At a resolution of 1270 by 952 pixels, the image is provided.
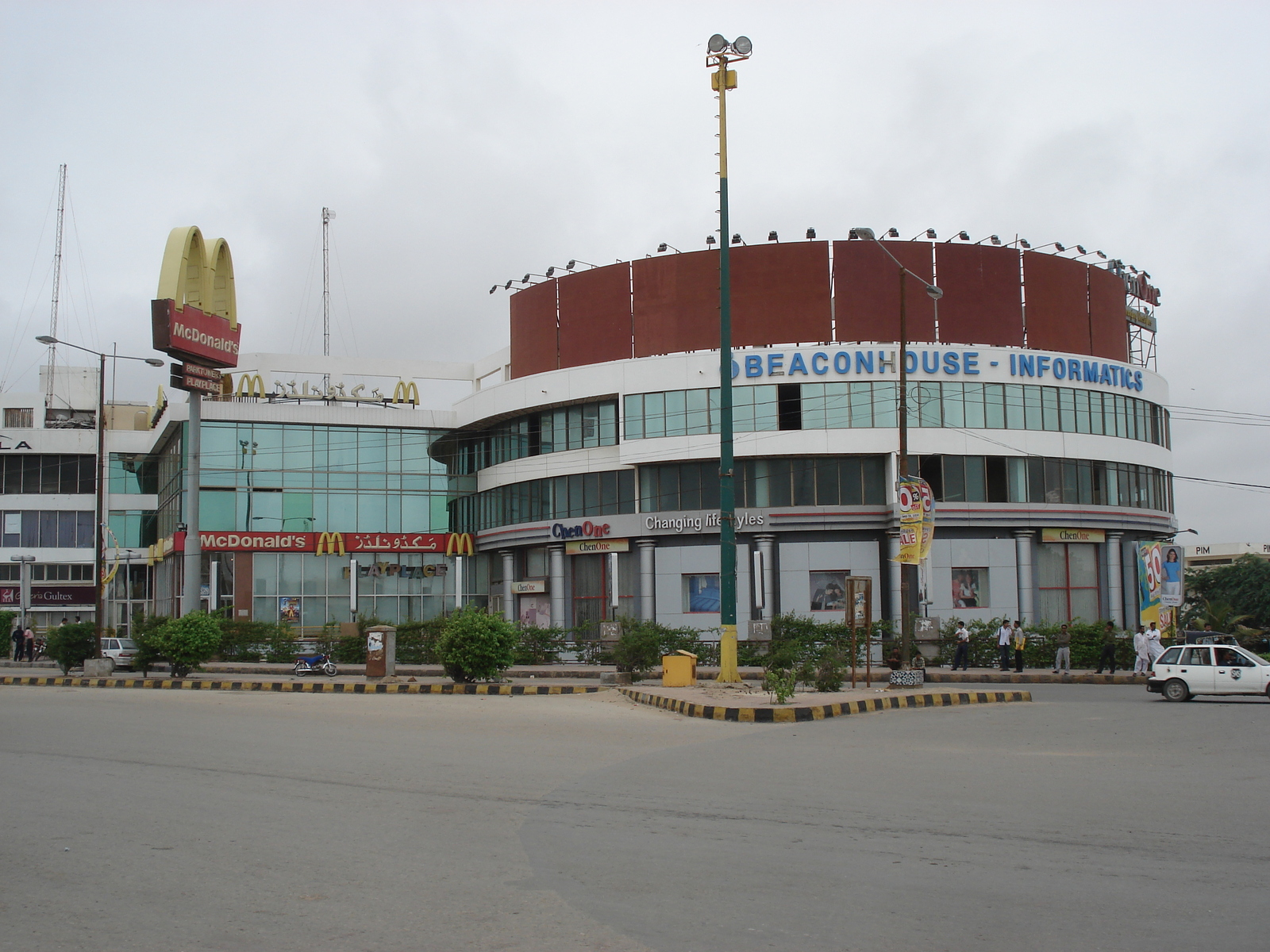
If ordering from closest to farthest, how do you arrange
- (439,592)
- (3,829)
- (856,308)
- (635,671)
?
(3,829) → (635,671) → (856,308) → (439,592)

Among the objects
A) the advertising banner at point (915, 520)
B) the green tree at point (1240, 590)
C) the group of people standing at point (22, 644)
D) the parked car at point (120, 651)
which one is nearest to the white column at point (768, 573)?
the advertising banner at point (915, 520)

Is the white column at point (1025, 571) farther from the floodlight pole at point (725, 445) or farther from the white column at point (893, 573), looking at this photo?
the floodlight pole at point (725, 445)

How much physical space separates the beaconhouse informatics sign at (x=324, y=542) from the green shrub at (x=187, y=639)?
18.2 meters

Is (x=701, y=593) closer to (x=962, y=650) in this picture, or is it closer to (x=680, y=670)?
(x=962, y=650)

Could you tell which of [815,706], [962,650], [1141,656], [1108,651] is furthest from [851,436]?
[815,706]

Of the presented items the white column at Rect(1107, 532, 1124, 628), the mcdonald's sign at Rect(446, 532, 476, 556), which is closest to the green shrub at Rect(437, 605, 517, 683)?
the mcdonald's sign at Rect(446, 532, 476, 556)

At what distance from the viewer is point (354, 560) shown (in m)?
48.7

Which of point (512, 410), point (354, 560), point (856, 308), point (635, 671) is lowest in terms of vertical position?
point (635, 671)

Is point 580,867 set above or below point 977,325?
below

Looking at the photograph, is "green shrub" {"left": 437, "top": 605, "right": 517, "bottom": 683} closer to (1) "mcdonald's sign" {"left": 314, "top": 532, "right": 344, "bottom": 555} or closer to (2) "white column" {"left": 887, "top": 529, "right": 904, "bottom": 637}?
(2) "white column" {"left": 887, "top": 529, "right": 904, "bottom": 637}

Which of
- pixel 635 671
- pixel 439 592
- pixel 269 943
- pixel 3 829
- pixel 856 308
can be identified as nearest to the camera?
pixel 269 943

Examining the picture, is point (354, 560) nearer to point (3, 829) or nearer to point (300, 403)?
point (300, 403)

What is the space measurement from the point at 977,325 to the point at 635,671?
74.0 ft

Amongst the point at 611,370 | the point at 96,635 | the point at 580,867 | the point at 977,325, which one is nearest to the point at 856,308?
the point at 977,325
